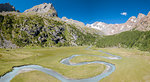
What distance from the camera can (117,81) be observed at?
41.8 m

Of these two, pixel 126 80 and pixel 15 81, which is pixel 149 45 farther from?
pixel 15 81

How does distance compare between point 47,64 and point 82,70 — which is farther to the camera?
point 47,64

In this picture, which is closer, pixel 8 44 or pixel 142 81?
pixel 142 81

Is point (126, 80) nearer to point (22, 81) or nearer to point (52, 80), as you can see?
point (52, 80)

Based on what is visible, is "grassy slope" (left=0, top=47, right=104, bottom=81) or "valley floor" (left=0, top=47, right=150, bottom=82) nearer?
"valley floor" (left=0, top=47, right=150, bottom=82)

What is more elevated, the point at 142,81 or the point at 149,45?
the point at 149,45

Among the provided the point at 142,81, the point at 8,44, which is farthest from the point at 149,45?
the point at 8,44

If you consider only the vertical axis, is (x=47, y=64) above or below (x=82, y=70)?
above

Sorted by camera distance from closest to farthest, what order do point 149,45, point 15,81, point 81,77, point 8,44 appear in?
1. point 15,81
2. point 81,77
3. point 149,45
4. point 8,44

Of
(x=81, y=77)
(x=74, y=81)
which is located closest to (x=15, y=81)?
(x=74, y=81)

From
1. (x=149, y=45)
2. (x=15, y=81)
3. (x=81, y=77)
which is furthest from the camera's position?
(x=149, y=45)

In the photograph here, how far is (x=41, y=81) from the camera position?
41938 millimetres

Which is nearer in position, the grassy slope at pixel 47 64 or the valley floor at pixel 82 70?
the valley floor at pixel 82 70

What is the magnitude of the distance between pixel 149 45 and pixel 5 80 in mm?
224137
